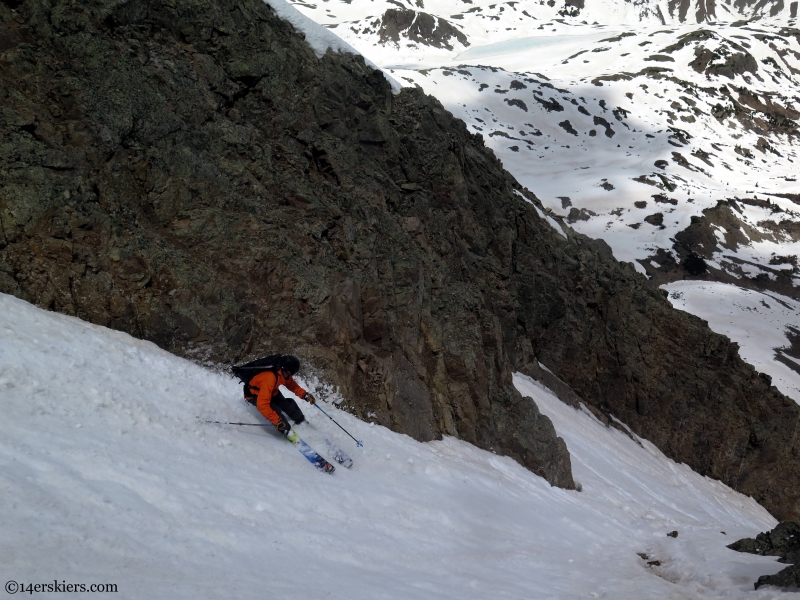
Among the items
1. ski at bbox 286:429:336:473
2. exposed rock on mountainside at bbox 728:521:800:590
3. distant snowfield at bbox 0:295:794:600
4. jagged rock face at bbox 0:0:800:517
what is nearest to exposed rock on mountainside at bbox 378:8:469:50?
jagged rock face at bbox 0:0:800:517

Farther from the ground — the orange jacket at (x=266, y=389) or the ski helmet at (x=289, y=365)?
the ski helmet at (x=289, y=365)

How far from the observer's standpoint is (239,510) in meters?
6.51

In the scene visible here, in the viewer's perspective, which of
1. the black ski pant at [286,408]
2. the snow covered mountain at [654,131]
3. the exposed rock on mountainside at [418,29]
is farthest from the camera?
the exposed rock on mountainside at [418,29]

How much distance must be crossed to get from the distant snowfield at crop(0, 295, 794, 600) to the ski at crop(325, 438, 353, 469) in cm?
22

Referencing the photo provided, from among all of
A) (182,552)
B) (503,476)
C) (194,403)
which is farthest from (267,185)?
(182,552)

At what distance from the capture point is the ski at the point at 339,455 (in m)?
9.35

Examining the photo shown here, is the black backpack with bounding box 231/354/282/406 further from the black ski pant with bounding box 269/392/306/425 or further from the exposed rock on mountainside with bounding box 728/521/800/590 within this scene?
the exposed rock on mountainside with bounding box 728/521/800/590

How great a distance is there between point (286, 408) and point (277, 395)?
31cm

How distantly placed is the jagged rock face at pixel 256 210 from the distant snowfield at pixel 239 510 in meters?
1.30

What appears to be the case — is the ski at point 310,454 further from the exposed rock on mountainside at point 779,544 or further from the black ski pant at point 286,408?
the exposed rock on mountainside at point 779,544

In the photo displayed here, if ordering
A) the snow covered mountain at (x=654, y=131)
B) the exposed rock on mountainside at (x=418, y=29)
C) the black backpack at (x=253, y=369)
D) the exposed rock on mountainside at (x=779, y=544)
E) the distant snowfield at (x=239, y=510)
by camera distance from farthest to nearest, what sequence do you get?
the exposed rock on mountainside at (x=418, y=29)
the snow covered mountain at (x=654, y=131)
the exposed rock on mountainside at (x=779, y=544)
the black backpack at (x=253, y=369)
the distant snowfield at (x=239, y=510)

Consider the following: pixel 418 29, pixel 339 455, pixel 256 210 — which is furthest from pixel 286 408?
pixel 418 29

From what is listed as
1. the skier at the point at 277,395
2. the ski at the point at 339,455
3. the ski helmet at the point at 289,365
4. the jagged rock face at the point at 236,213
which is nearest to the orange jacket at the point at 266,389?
the skier at the point at 277,395

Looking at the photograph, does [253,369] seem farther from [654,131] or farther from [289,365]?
[654,131]
